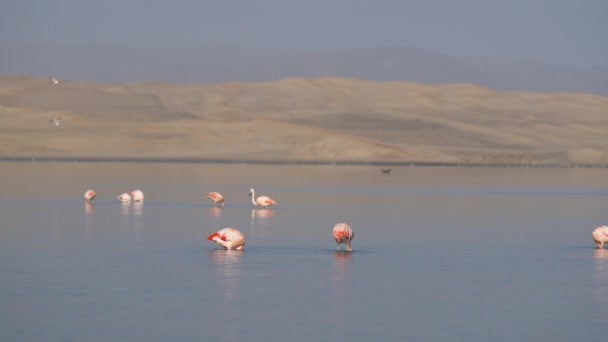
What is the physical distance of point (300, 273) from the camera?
48.9 ft

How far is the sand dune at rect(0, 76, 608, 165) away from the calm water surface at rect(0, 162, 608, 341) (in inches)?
1933

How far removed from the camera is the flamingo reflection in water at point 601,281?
12.3m

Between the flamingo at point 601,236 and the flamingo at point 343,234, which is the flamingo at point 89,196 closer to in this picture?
the flamingo at point 343,234

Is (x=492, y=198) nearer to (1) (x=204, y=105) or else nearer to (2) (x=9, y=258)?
(2) (x=9, y=258)

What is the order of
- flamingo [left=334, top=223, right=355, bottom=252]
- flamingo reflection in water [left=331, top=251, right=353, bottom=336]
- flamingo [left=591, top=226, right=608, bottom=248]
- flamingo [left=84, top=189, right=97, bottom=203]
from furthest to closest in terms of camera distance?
flamingo [left=84, top=189, right=97, bottom=203] → flamingo [left=591, top=226, right=608, bottom=248] → flamingo [left=334, top=223, right=355, bottom=252] → flamingo reflection in water [left=331, top=251, right=353, bottom=336]

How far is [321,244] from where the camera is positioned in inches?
736

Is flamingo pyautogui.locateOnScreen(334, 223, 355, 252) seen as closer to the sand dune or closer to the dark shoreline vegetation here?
the dark shoreline vegetation

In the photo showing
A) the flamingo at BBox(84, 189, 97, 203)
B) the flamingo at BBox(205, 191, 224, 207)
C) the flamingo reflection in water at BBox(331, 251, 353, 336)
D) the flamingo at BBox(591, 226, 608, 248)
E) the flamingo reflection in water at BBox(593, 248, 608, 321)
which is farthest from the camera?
the flamingo at BBox(84, 189, 97, 203)

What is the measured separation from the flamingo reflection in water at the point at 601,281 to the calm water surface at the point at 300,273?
30mm

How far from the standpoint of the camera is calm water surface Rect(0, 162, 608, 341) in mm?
11250

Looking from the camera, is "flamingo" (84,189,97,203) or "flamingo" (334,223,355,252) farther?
"flamingo" (84,189,97,203)

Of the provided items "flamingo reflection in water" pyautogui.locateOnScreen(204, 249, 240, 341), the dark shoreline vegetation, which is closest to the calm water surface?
"flamingo reflection in water" pyautogui.locateOnScreen(204, 249, 240, 341)

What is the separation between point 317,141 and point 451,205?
170 feet

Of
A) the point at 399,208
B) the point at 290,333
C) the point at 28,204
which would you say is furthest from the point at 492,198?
the point at 290,333
